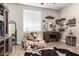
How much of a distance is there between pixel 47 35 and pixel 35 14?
1.69 feet

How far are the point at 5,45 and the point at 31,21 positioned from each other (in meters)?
0.70

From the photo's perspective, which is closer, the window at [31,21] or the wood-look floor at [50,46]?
the wood-look floor at [50,46]

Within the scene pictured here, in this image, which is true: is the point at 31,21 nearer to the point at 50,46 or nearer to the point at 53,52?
the point at 50,46

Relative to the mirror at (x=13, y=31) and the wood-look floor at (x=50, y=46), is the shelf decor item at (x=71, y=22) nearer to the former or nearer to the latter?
the wood-look floor at (x=50, y=46)

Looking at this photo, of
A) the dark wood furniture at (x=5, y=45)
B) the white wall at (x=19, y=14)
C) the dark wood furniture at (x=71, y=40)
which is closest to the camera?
the dark wood furniture at (x=5, y=45)

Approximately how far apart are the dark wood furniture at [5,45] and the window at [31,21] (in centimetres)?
38

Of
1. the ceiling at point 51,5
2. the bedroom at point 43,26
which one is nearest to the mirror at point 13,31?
the bedroom at point 43,26

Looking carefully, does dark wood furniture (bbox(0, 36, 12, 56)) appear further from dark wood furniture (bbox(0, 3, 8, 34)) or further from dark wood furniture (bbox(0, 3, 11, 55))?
dark wood furniture (bbox(0, 3, 8, 34))

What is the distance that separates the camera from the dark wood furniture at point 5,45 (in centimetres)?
204

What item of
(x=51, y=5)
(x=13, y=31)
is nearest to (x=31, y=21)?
(x=13, y=31)

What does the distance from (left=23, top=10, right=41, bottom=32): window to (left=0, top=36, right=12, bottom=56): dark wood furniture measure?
38 centimetres

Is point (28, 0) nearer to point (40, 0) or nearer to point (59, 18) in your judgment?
point (40, 0)

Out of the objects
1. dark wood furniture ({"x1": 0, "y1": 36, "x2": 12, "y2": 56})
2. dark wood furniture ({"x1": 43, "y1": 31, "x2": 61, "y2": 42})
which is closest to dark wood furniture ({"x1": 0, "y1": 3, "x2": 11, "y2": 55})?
dark wood furniture ({"x1": 0, "y1": 36, "x2": 12, "y2": 56})

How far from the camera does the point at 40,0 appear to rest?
2164 mm
